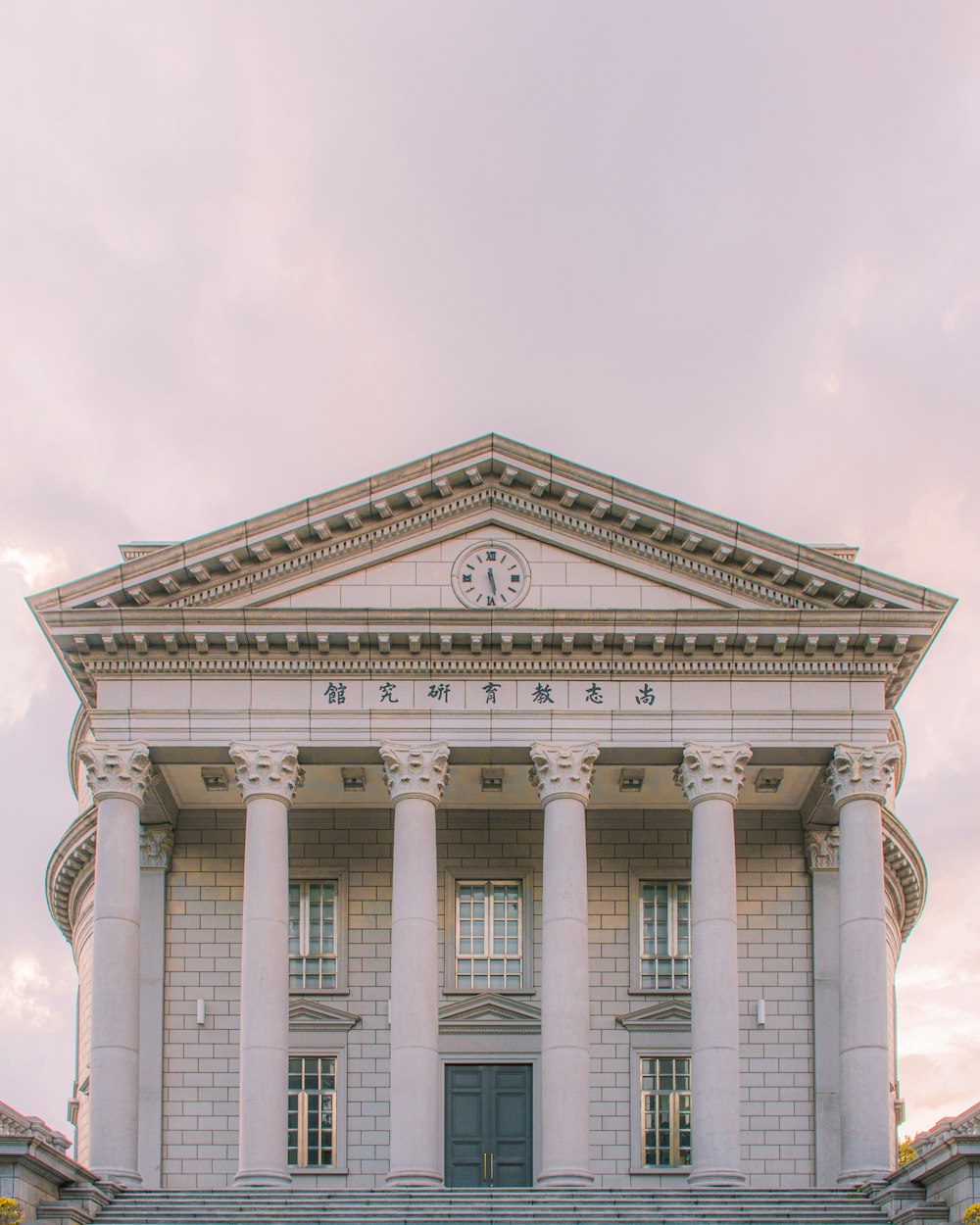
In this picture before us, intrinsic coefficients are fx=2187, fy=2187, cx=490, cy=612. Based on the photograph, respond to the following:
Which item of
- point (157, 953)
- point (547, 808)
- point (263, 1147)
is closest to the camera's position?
point (263, 1147)

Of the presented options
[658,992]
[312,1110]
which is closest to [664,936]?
[658,992]

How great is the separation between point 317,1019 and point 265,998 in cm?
567

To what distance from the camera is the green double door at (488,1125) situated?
168 feet

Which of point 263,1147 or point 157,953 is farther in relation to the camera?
point 157,953

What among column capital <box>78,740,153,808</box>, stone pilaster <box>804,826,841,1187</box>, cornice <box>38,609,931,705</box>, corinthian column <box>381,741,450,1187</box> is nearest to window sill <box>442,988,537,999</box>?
corinthian column <box>381,741,450,1187</box>

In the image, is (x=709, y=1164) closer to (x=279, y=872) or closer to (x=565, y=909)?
(x=565, y=909)

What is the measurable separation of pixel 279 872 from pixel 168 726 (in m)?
4.19

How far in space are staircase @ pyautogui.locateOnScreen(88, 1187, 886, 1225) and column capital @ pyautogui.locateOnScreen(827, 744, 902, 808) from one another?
881cm

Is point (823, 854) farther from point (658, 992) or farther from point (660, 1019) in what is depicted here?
point (660, 1019)

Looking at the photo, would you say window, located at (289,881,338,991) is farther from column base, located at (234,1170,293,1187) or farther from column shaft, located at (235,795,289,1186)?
column base, located at (234,1170,293,1187)

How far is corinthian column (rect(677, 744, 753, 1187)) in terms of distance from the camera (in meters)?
46.0

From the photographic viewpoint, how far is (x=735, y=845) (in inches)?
2101

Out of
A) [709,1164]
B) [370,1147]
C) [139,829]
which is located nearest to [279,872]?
[139,829]

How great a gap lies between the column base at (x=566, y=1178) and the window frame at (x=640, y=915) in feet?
25.0
